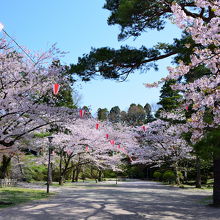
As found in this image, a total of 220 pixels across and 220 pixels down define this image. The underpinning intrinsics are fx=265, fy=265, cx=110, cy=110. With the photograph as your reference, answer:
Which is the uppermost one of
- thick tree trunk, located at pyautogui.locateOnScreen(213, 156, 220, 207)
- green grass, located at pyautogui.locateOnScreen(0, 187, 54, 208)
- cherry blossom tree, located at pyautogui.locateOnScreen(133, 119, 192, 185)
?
cherry blossom tree, located at pyautogui.locateOnScreen(133, 119, 192, 185)

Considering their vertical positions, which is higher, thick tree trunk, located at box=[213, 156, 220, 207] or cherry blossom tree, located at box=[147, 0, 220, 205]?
cherry blossom tree, located at box=[147, 0, 220, 205]

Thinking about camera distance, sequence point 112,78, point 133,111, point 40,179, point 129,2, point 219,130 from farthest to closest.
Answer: point 133,111, point 40,179, point 112,78, point 129,2, point 219,130

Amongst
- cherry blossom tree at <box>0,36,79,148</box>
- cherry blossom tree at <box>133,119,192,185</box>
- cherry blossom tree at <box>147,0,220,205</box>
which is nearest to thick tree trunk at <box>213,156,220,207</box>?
cherry blossom tree at <box>147,0,220,205</box>

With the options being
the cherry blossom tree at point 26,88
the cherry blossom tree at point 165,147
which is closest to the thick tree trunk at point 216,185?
the cherry blossom tree at point 26,88

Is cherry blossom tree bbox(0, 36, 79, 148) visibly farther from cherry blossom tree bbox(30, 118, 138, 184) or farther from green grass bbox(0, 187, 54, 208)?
cherry blossom tree bbox(30, 118, 138, 184)

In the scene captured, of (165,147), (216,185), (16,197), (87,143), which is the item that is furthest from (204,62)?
(165,147)

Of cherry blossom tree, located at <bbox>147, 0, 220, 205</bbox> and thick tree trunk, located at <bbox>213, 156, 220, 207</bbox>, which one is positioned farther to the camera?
thick tree trunk, located at <bbox>213, 156, 220, 207</bbox>

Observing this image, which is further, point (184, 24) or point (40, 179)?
point (40, 179)

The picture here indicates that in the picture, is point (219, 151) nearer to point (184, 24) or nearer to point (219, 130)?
point (219, 130)

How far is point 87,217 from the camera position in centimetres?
688

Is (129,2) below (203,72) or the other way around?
the other way around

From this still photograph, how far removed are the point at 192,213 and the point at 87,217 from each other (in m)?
3.25

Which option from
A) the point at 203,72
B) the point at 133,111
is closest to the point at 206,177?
the point at 203,72

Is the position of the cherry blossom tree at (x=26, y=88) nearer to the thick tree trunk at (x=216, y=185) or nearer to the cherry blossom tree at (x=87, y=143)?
the thick tree trunk at (x=216, y=185)
